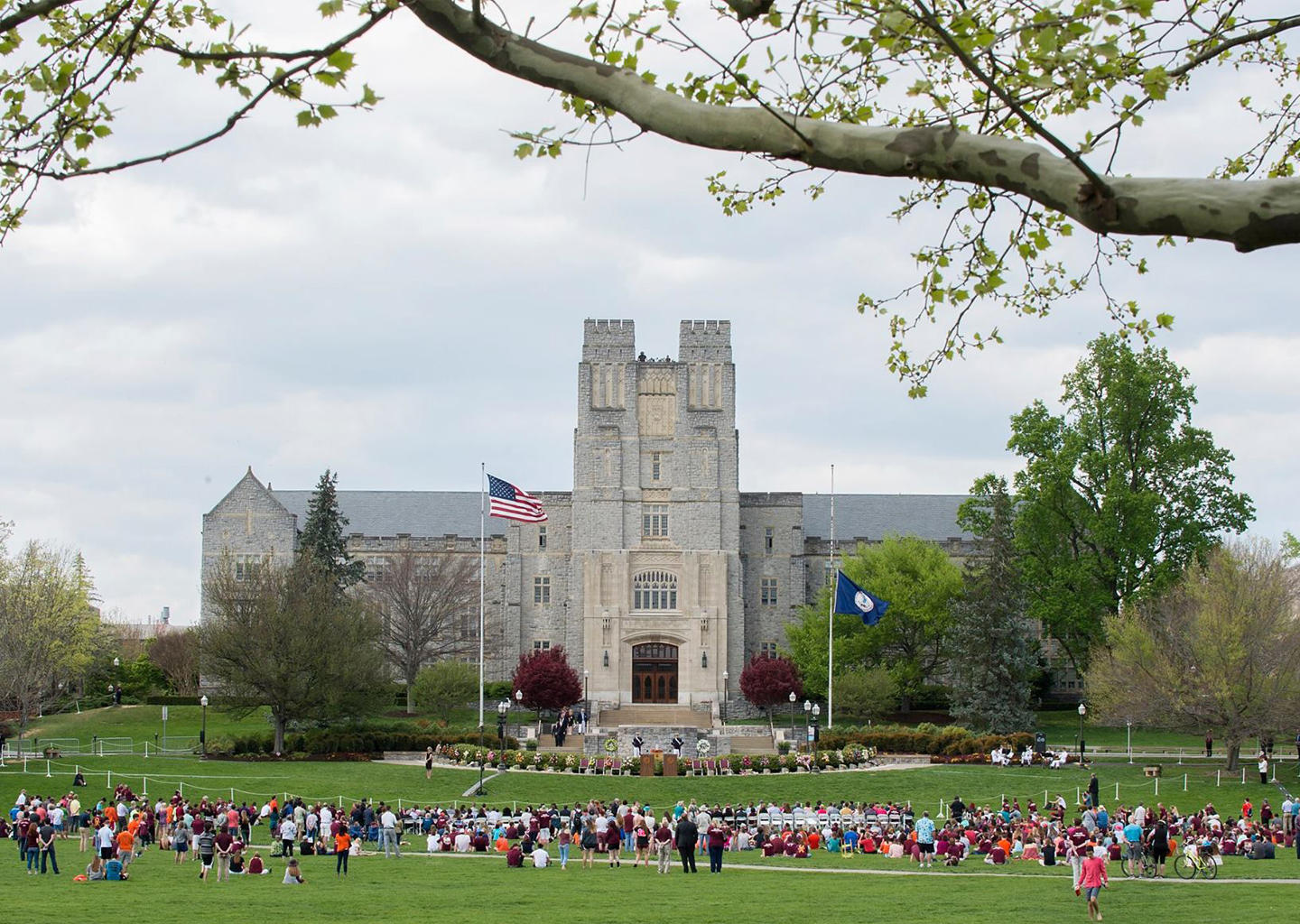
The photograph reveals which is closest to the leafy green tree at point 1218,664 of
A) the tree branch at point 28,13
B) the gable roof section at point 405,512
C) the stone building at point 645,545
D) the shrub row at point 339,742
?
the shrub row at point 339,742

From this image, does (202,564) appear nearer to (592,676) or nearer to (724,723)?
(592,676)

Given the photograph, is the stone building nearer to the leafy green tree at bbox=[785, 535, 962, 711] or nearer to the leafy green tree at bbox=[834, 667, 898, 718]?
the leafy green tree at bbox=[785, 535, 962, 711]

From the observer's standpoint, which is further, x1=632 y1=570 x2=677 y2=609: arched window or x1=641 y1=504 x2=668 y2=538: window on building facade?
x1=641 y1=504 x2=668 y2=538: window on building facade

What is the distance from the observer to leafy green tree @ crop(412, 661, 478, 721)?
6544cm

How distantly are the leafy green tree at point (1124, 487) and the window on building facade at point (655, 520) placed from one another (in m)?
18.6

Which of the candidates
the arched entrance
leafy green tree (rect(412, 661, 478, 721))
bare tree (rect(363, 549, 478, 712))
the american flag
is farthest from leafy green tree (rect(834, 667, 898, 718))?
bare tree (rect(363, 549, 478, 712))

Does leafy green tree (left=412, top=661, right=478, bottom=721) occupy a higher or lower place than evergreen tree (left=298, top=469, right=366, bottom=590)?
lower

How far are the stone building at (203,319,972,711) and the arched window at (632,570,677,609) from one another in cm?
6

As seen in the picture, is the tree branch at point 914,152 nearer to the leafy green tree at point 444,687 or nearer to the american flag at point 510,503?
the american flag at point 510,503

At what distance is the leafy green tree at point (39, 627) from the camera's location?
55750 mm

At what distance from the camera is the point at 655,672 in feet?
236

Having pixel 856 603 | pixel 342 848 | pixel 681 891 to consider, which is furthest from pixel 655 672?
pixel 681 891

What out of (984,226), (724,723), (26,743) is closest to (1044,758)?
(724,723)

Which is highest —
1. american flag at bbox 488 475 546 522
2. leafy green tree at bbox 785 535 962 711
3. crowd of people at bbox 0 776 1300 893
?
american flag at bbox 488 475 546 522
